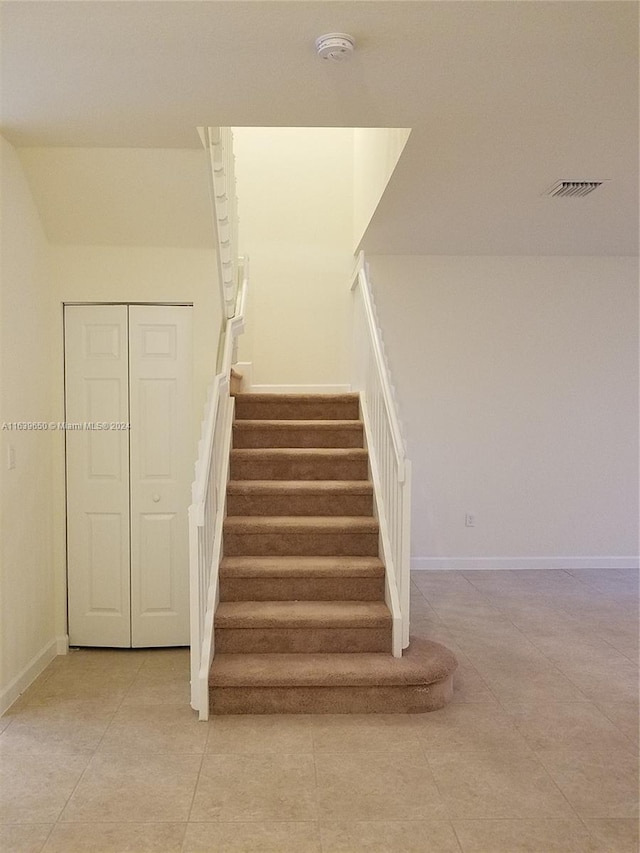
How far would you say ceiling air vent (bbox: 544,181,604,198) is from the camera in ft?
13.2

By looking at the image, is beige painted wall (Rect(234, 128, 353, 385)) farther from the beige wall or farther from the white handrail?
the beige wall

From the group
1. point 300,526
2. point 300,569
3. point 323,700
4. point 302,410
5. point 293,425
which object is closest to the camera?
point 323,700

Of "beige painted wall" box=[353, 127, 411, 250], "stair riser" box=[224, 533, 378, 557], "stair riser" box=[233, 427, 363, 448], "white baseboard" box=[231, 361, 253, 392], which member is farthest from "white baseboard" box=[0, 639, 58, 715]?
"beige painted wall" box=[353, 127, 411, 250]

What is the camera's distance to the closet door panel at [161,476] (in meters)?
4.11

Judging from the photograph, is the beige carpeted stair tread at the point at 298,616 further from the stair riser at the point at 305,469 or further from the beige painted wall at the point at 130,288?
the stair riser at the point at 305,469

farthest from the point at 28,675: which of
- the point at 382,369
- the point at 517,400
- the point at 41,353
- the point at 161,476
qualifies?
the point at 517,400

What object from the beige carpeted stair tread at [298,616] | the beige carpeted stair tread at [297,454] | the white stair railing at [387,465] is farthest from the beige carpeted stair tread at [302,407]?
the beige carpeted stair tread at [298,616]

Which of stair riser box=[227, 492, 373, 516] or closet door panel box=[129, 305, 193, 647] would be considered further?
stair riser box=[227, 492, 373, 516]

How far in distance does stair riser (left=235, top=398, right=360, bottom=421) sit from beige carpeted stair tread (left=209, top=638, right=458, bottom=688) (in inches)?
88.0

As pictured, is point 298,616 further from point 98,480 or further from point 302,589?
point 98,480

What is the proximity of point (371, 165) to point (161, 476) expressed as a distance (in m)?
2.71

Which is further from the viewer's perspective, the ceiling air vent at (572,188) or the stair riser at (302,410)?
the stair riser at (302,410)

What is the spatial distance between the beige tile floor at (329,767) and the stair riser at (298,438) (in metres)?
1.59

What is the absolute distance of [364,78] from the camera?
2.70 meters
